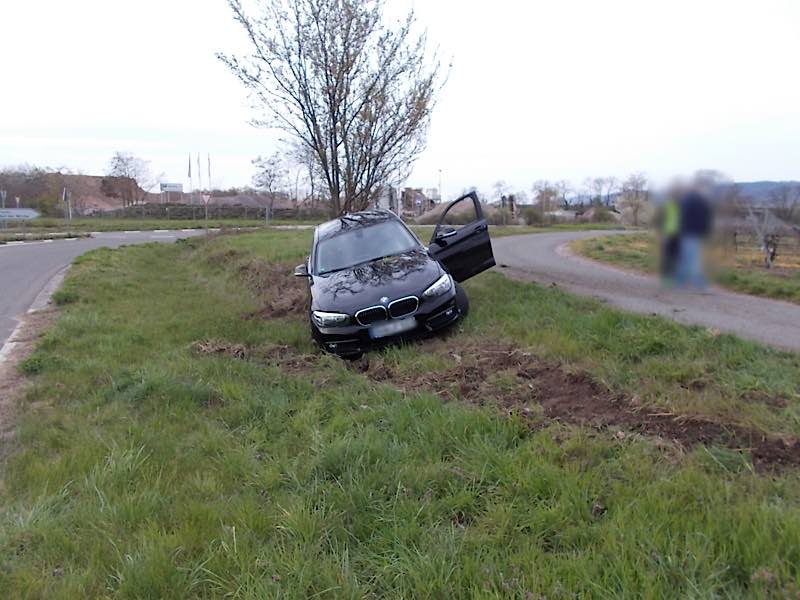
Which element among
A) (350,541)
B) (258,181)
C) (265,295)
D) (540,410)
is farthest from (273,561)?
(258,181)

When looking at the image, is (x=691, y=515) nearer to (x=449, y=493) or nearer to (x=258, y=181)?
(x=449, y=493)

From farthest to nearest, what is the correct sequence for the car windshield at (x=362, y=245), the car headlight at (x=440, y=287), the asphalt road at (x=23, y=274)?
1. the asphalt road at (x=23, y=274)
2. the car windshield at (x=362, y=245)
3. the car headlight at (x=440, y=287)

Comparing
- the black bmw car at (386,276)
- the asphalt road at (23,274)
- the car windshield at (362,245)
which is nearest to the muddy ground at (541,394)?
the black bmw car at (386,276)

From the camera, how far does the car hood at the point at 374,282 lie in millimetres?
6742

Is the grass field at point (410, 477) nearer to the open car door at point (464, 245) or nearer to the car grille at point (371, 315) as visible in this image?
the car grille at point (371, 315)

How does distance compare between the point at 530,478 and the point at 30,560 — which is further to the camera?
the point at 530,478

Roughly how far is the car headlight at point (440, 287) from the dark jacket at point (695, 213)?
5.95 meters

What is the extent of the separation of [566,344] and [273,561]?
390cm

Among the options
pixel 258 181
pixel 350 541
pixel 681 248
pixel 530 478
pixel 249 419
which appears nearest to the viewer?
pixel 681 248

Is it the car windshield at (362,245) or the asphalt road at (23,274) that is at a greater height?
the car windshield at (362,245)

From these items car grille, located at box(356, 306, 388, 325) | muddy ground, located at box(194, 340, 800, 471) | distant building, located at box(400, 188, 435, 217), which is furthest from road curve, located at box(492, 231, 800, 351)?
distant building, located at box(400, 188, 435, 217)

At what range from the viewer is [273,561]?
2.87 meters

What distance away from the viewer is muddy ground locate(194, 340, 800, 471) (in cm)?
373

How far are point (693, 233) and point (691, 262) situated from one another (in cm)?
6
